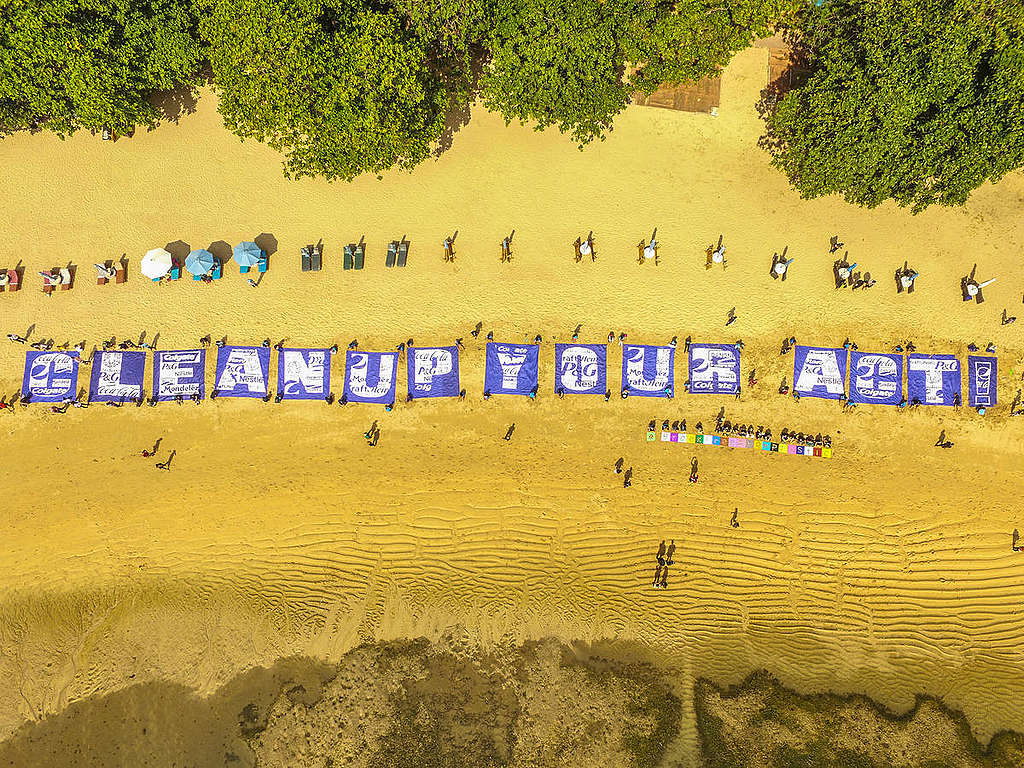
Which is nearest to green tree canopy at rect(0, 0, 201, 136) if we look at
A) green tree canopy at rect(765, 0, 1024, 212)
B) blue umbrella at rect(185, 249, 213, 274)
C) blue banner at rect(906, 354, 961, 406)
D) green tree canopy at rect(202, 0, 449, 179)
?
green tree canopy at rect(202, 0, 449, 179)

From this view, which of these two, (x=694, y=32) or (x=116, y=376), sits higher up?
(x=694, y=32)

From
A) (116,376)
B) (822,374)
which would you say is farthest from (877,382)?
(116,376)

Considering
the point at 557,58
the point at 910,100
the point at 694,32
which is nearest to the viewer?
the point at 910,100

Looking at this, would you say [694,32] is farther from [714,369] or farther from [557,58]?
[714,369]

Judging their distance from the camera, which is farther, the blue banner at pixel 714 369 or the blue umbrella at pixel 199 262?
the blue banner at pixel 714 369

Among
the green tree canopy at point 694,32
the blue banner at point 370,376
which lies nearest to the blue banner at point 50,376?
the blue banner at point 370,376

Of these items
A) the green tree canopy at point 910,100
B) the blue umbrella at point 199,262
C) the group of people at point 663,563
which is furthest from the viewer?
the blue umbrella at point 199,262

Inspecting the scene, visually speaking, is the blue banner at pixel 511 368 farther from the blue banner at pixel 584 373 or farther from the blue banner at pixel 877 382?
the blue banner at pixel 877 382
